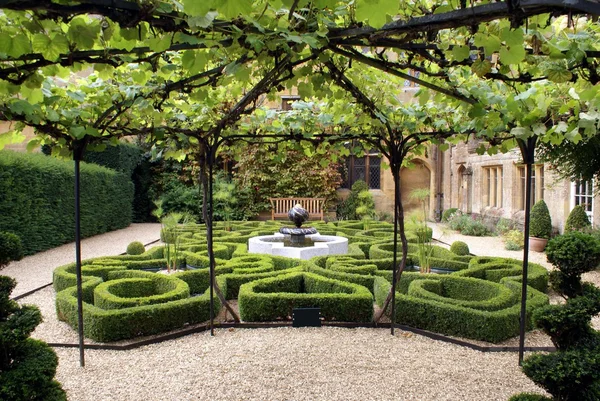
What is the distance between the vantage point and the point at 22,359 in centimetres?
261

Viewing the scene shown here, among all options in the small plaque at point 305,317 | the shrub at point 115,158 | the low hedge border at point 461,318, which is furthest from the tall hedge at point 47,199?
the low hedge border at point 461,318

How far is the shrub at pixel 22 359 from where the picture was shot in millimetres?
2400

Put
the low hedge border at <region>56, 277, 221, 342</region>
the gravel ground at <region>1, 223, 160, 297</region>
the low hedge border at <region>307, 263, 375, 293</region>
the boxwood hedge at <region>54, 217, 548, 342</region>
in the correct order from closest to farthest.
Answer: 1. the low hedge border at <region>56, 277, 221, 342</region>
2. the boxwood hedge at <region>54, 217, 548, 342</region>
3. the low hedge border at <region>307, 263, 375, 293</region>
4. the gravel ground at <region>1, 223, 160, 297</region>

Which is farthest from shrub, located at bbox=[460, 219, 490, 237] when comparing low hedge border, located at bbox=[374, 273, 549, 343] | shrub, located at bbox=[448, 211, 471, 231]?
low hedge border, located at bbox=[374, 273, 549, 343]

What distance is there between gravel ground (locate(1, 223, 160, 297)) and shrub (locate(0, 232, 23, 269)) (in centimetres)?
388

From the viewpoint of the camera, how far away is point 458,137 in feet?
15.5

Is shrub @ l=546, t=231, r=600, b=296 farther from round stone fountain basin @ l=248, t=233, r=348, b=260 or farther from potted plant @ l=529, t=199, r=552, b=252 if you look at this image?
potted plant @ l=529, t=199, r=552, b=252

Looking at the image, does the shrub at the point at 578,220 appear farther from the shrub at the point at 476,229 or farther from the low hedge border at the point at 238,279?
the low hedge border at the point at 238,279

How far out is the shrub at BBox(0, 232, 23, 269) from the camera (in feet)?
8.81

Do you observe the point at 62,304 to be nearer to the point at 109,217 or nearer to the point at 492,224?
the point at 109,217

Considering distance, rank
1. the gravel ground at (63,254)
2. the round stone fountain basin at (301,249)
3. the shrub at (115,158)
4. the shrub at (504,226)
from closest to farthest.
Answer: the gravel ground at (63,254)
the round stone fountain basin at (301,249)
the shrub at (504,226)
the shrub at (115,158)

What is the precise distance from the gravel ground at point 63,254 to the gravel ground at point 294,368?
2.99m

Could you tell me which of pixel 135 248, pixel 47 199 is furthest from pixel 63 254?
pixel 135 248

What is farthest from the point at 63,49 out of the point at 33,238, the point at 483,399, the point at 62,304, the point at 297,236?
the point at 33,238
